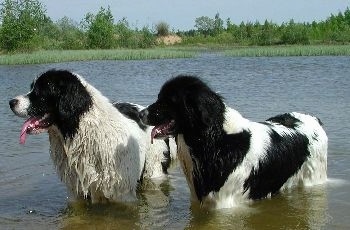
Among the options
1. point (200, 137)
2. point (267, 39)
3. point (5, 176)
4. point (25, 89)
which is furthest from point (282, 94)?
point (267, 39)

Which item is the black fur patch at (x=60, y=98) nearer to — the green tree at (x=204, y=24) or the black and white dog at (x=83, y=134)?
the black and white dog at (x=83, y=134)

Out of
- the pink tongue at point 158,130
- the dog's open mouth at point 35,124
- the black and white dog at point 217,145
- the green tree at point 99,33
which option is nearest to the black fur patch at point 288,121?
the black and white dog at point 217,145

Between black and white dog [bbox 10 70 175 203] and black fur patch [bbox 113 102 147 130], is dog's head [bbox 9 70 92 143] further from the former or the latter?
black fur patch [bbox 113 102 147 130]

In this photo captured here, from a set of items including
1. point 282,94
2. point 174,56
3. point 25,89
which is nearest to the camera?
point 282,94

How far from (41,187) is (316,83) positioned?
47.0ft

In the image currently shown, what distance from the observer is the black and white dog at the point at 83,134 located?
5715 millimetres

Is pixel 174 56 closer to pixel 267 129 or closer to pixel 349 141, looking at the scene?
pixel 349 141

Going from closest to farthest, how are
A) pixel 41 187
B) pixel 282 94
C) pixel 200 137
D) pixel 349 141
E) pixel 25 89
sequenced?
pixel 200 137 → pixel 41 187 → pixel 349 141 → pixel 282 94 → pixel 25 89

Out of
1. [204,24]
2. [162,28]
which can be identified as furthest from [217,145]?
[204,24]

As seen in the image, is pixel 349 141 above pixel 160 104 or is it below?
below

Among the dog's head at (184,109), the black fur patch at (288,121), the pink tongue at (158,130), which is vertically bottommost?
the black fur patch at (288,121)

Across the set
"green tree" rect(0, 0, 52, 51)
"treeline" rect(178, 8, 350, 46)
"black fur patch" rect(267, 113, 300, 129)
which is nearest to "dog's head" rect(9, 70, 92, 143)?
"black fur patch" rect(267, 113, 300, 129)

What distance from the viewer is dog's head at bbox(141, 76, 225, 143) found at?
213 inches

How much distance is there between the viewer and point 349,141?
943 centimetres
